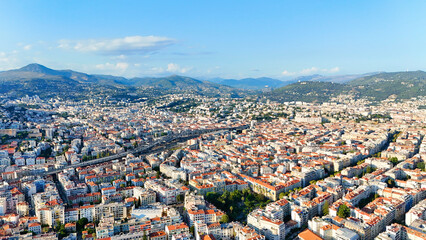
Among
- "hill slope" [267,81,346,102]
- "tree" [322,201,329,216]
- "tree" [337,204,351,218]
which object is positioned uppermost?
"hill slope" [267,81,346,102]

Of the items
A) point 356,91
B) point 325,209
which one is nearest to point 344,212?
point 325,209

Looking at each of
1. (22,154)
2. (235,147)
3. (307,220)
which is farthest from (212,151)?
(22,154)

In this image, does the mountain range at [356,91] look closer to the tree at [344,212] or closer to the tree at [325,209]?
the tree at [325,209]

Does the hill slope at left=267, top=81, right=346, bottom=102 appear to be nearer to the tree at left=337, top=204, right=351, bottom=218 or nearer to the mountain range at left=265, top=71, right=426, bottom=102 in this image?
the mountain range at left=265, top=71, right=426, bottom=102

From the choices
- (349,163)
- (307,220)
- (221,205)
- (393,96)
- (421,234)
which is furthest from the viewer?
(393,96)

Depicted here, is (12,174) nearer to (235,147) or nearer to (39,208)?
(39,208)

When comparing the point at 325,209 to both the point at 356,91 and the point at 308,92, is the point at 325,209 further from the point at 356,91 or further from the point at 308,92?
the point at 308,92

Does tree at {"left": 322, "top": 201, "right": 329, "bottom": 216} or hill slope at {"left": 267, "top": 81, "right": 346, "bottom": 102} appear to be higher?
hill slope at {"left": 267, "top": 81, "right": 346, "bottom": 102}

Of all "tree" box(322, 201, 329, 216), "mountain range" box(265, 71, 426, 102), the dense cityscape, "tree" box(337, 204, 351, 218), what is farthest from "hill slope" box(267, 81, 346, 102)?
"tree" box(337, 204, 351, 218)
